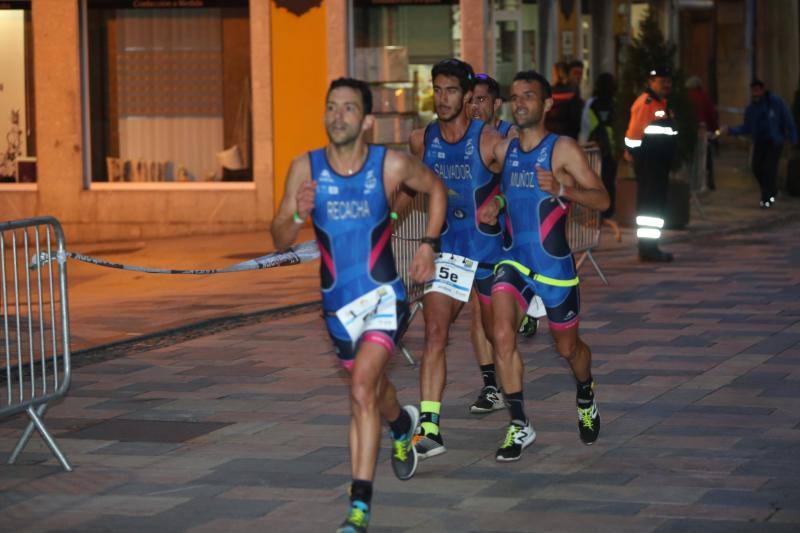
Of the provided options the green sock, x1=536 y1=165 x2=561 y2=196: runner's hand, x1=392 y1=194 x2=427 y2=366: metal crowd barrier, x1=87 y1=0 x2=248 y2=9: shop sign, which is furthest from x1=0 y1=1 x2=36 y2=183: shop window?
x1=536 y1=165 x2=561 y2=196: runner's hand

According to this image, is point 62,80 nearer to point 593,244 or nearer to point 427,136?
point 593,244

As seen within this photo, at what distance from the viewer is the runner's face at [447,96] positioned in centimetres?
829

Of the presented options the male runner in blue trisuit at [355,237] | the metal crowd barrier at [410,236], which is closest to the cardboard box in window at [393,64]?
the metal crowd barrier at [410,236]

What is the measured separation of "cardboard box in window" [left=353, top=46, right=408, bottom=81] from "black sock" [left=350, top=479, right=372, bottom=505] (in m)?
15.2

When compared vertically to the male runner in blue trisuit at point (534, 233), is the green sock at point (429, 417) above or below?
below

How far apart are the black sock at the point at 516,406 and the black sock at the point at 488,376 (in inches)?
45.9

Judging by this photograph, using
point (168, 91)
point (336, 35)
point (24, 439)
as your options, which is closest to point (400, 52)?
point (336, 35)

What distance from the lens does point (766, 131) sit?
23.7m

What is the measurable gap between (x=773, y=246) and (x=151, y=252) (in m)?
6.82

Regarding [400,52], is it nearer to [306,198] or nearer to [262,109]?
[262,109]

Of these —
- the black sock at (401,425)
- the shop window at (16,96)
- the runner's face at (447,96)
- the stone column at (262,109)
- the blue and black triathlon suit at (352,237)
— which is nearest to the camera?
the blue and black triathlon suit at (352,237)

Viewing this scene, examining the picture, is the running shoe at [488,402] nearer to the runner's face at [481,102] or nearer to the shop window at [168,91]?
the runner's face at [481,102]

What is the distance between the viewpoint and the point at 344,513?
6.84m

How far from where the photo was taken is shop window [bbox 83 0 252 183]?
2142 centimetres
